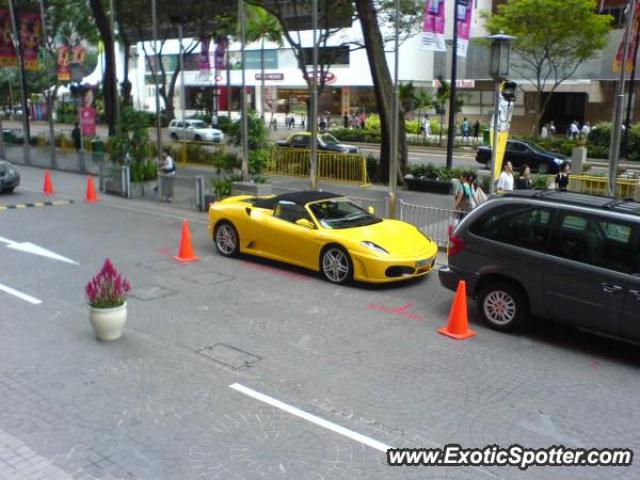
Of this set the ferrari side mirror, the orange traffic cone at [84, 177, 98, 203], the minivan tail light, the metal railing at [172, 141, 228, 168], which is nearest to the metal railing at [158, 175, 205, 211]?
the orange traffic cone at [84, 177, 98, 203]

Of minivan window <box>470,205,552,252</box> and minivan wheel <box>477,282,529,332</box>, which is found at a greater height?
minivan window <box>470,205,552,252</box>

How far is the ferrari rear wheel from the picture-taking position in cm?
1291

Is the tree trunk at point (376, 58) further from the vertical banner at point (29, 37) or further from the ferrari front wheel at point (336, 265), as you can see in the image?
the vertical banner at point (29, 37)

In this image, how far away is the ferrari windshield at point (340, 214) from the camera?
1165 centimetres

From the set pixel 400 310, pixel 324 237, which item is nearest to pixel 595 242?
pixel 400 310

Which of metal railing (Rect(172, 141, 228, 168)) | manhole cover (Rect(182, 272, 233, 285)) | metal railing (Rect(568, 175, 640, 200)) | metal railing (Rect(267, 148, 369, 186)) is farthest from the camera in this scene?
metal railing (Rect(172, 141, 228, 168))

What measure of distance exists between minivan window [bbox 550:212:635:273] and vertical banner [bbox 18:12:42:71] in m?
27.4

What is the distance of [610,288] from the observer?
796 centimetres

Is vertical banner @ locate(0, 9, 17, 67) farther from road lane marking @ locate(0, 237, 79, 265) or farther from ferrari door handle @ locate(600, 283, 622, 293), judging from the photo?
ferrari door handle @ locate(600, 283, 622, 293)

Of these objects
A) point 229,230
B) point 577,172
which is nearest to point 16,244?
point 229,230

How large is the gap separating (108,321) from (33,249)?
6.05m

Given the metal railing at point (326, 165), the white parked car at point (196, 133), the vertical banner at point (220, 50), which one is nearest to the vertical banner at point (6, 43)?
the metal railing at point (326, 165)

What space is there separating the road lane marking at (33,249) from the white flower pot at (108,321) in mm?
4446

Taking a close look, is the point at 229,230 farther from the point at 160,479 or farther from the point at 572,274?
the point at 160,479
